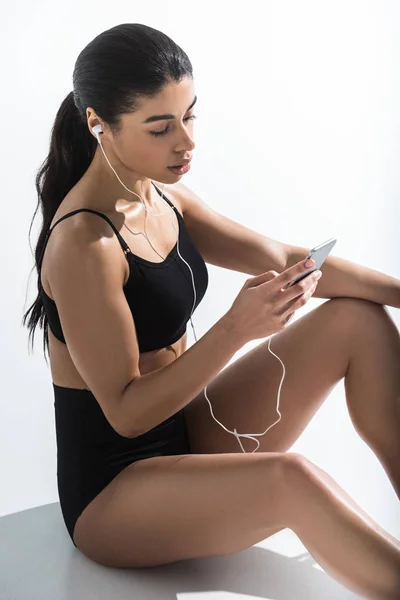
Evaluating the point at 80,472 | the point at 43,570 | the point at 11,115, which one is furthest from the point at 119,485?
the point at 11,115

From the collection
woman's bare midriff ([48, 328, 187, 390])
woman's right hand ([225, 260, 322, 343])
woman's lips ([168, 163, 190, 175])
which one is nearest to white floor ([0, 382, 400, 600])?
woman's bare midriff ([48, 328, 187, 390])

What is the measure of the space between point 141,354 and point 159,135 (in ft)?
1.31

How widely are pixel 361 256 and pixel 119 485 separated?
186cm

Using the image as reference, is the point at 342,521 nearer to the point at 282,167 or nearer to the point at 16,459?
the point at 16,459

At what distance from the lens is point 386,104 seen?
423cm

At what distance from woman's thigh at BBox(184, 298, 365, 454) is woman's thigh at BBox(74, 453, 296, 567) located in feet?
0.75

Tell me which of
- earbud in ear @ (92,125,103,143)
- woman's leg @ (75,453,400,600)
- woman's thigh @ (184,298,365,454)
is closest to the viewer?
woman's leg @ (75,453,400,600)

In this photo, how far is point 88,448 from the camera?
6.11 feet

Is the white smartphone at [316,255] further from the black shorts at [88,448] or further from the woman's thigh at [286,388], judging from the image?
the black shorts at [88,448]

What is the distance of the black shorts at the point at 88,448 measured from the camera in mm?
1845

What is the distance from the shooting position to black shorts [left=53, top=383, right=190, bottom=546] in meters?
1.84

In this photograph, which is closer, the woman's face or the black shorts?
the woman's face

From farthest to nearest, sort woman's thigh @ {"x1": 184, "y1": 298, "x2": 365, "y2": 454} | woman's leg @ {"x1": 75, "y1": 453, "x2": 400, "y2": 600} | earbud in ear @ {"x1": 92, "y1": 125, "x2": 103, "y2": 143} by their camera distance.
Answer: woman's thigh @ {"x1": 184, "y1": 298, "x2": 365, "y2": 454} → earbud in ear @ {"x1": 92, "y1": 125, "x2": 103, "y2": 143} → woman's leg @ {"x1": 75, "y1": 453, "x2": 400, "y2": 600}

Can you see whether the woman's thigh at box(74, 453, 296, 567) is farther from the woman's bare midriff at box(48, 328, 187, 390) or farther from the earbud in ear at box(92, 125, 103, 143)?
the earbud in ear at box(92, 125, 103, 143)
